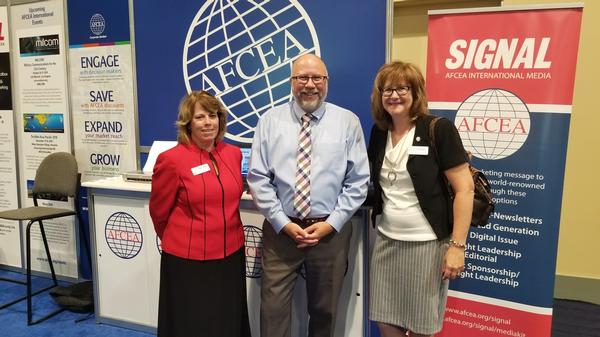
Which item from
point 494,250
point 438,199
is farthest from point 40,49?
point 494,250

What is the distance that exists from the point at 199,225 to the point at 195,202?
0.33ft

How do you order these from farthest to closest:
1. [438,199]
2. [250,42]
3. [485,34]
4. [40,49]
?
[40,49], [250,42], [485,34], [438,199]

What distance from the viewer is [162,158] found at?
1820 mm

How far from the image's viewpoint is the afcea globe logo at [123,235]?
104 inches

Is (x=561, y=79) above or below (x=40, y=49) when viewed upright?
below

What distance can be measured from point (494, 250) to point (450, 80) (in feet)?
2.98

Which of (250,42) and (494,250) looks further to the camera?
(250,42)

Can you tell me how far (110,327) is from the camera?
2781 mm

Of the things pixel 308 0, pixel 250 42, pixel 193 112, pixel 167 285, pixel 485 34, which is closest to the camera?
pixel 193 112

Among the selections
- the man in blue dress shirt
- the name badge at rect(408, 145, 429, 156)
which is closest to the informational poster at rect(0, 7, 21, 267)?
the man in blue dress shirt

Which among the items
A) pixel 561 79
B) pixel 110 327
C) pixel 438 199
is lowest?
pixel 110 327

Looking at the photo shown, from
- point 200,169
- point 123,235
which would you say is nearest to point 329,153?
Result: point 200,169

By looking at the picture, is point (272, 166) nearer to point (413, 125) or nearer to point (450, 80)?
point (413, 125)

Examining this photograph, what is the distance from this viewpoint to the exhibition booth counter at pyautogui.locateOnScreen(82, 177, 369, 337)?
→ 2412mm
